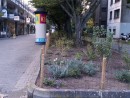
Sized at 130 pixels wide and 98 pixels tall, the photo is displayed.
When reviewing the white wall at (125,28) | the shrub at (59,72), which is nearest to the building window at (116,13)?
the white wall at (125,28)

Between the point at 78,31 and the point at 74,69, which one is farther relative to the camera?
the point at 78,31

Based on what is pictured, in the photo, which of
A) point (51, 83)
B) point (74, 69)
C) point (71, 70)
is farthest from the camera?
point (74, 69)

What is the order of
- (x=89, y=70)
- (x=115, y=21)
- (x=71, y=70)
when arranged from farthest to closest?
(x=115, y=21)
(x=89, y=70)
(x=71, y=70)

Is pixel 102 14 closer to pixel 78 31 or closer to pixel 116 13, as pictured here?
pixel 116 13

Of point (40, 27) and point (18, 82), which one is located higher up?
point (40, 27)

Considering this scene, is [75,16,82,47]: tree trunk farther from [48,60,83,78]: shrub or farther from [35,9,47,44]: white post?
[48,60,83,78]: shrub

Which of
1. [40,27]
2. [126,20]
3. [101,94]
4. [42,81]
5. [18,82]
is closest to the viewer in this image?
[101,94]

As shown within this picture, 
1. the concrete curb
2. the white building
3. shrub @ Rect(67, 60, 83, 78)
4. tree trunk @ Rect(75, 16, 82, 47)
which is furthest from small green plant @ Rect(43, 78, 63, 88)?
the white building

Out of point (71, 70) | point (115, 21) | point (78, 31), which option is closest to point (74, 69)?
point (71, 70)

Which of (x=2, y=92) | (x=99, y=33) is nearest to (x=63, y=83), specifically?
(x=2, y=92)

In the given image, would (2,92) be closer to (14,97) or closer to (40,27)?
(14,97)

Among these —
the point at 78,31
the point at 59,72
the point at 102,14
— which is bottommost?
the point at 59,72

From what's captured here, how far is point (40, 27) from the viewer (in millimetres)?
26078

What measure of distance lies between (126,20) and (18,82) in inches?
1510
